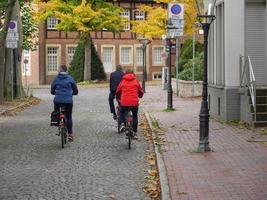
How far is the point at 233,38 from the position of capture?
1972 cm

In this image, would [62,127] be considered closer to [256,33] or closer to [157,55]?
[256,33]

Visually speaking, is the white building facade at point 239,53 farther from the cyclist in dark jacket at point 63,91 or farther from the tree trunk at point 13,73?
the tree trunk at point 13,73

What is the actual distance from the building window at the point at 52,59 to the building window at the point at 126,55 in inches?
288

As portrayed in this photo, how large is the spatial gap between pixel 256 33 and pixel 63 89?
781cm

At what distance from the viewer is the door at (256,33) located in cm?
2031

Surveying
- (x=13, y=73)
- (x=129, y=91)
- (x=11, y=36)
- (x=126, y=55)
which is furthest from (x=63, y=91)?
(x=126, y=55)

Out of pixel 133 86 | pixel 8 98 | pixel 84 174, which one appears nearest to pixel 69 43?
pixel 8 98

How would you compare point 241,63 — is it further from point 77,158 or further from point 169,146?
point 77,158

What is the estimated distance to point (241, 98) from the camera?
19297 mm

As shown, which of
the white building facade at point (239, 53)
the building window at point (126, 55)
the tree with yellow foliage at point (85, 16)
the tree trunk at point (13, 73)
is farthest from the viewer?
the building window at point (126, 55)

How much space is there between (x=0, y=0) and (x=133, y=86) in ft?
43.8

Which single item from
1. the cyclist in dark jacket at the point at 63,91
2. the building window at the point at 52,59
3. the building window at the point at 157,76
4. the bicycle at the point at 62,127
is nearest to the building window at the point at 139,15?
the building window at the point at 157,76

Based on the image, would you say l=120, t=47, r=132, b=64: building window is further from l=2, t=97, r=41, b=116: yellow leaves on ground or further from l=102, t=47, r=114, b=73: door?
l=2, t=97, r=41, b=116: yellow leaves on ground

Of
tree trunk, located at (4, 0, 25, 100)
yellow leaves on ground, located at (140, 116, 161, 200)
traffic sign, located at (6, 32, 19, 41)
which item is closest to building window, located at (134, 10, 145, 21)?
tree trunk, located at (4, 0, 25, 100)
